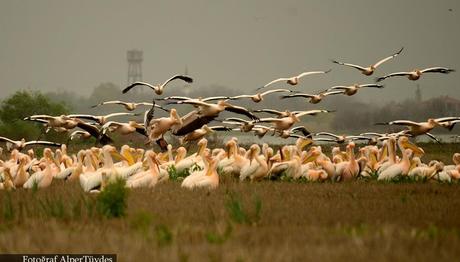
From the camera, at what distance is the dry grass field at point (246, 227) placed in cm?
916

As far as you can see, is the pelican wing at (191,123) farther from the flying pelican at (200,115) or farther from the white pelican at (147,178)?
the white pelican at (147,178)

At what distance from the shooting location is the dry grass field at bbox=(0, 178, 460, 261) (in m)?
9.16

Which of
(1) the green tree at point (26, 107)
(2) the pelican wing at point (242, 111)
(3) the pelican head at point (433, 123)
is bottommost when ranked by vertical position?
(1) the green tree at point (26, 107)

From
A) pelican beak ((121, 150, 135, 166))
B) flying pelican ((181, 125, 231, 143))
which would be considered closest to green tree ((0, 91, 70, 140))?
flying pelican ((181, 125, 231, 143))

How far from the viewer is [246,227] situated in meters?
11.1

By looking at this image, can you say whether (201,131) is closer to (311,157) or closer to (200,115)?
(200,115)

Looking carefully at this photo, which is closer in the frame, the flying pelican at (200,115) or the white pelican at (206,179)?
the white pelican at (206,179)

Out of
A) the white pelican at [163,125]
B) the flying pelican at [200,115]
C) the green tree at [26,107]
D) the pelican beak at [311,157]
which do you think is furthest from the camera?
the green tree at [26,107]

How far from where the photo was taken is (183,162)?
21.8 meters

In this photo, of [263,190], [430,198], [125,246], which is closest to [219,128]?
[263,190]

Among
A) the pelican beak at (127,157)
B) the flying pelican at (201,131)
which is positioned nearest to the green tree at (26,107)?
the flying pelican at (201,131)

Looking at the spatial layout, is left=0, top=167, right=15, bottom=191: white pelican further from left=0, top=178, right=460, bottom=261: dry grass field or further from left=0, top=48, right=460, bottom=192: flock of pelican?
left=0, top=178, right=460, bottom=261: dry grass field

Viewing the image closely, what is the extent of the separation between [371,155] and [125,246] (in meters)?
14.7

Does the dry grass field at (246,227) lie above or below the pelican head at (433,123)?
below
